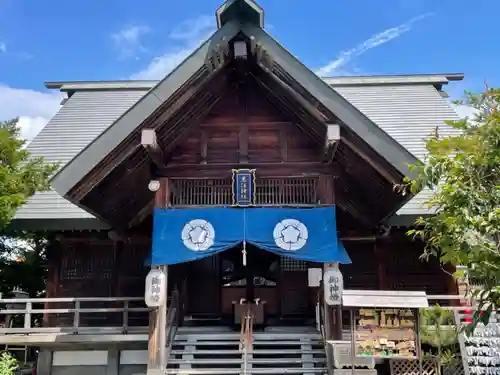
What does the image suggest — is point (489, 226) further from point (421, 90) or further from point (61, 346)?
point (421, 90)

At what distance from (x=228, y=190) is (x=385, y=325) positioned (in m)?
4.21

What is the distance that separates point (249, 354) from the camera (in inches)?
388

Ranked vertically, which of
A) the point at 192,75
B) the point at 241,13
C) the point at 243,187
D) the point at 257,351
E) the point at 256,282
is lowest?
the point at 257,351

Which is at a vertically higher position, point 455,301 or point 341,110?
point 341,110

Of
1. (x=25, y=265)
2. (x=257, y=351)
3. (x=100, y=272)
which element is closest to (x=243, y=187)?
(x=257, y=351)

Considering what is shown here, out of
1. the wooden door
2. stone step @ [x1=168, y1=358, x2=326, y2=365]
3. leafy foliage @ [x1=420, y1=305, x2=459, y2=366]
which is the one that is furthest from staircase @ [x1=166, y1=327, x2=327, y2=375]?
the wooden door

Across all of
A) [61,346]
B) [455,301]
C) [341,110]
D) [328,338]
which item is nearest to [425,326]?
[328,338]

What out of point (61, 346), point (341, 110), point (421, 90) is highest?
point (421, 90)

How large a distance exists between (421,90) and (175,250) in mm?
14584

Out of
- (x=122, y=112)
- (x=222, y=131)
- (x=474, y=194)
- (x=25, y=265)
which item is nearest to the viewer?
(x=474, y=194)

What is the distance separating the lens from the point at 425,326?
33.8 feet

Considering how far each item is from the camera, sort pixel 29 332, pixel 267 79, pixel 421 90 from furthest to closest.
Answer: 1. pixel 421 90
2. pixel 29 332
3. pixel 267 79

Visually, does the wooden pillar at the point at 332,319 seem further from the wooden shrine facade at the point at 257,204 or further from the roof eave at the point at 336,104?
the roof eave at the point at 336,104

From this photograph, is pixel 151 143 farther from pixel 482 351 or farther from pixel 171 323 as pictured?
pixel 482 351
